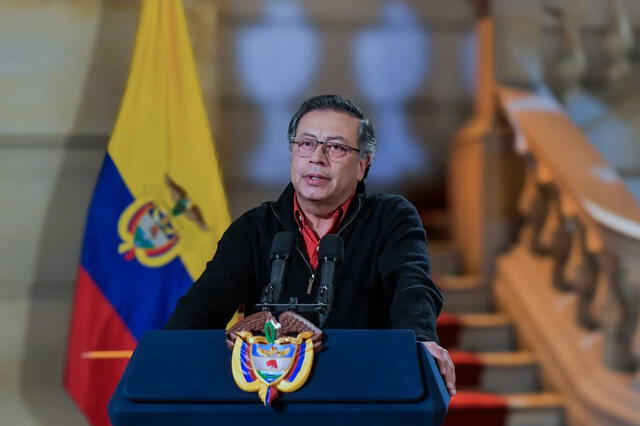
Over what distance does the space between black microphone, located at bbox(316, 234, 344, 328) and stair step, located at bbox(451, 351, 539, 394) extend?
9.38 feet

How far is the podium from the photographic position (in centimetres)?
156

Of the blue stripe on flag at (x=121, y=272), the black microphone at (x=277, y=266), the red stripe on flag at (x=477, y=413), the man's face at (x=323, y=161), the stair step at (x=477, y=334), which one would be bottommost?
the red stripe on flag at (x=477, y=413)

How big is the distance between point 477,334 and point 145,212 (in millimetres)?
1986

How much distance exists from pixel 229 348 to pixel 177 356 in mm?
91

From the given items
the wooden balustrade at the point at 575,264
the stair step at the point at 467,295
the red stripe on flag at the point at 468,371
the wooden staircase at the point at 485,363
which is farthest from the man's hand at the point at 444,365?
the stair step at the point at 467,295

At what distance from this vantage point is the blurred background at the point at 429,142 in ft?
13.8

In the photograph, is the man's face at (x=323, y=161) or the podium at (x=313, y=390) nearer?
the podium at (x=313, y=390)

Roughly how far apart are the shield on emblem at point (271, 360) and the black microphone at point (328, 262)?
168 mm

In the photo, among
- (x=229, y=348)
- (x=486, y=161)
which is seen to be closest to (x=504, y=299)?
(x=486, y=161)

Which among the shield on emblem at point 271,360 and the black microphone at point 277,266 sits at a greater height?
the black microphone at point 277,266

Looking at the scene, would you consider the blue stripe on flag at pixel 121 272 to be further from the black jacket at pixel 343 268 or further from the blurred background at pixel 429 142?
the black jacket at pixel 343 268

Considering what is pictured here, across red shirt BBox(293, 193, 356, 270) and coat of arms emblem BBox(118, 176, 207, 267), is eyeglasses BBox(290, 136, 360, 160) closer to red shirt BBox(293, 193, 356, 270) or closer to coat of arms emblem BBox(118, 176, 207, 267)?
red shirt BBox(293, 193, 356, 270)

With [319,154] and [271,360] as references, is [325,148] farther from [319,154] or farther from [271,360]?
[271,360]

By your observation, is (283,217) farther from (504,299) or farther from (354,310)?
(504,299)
